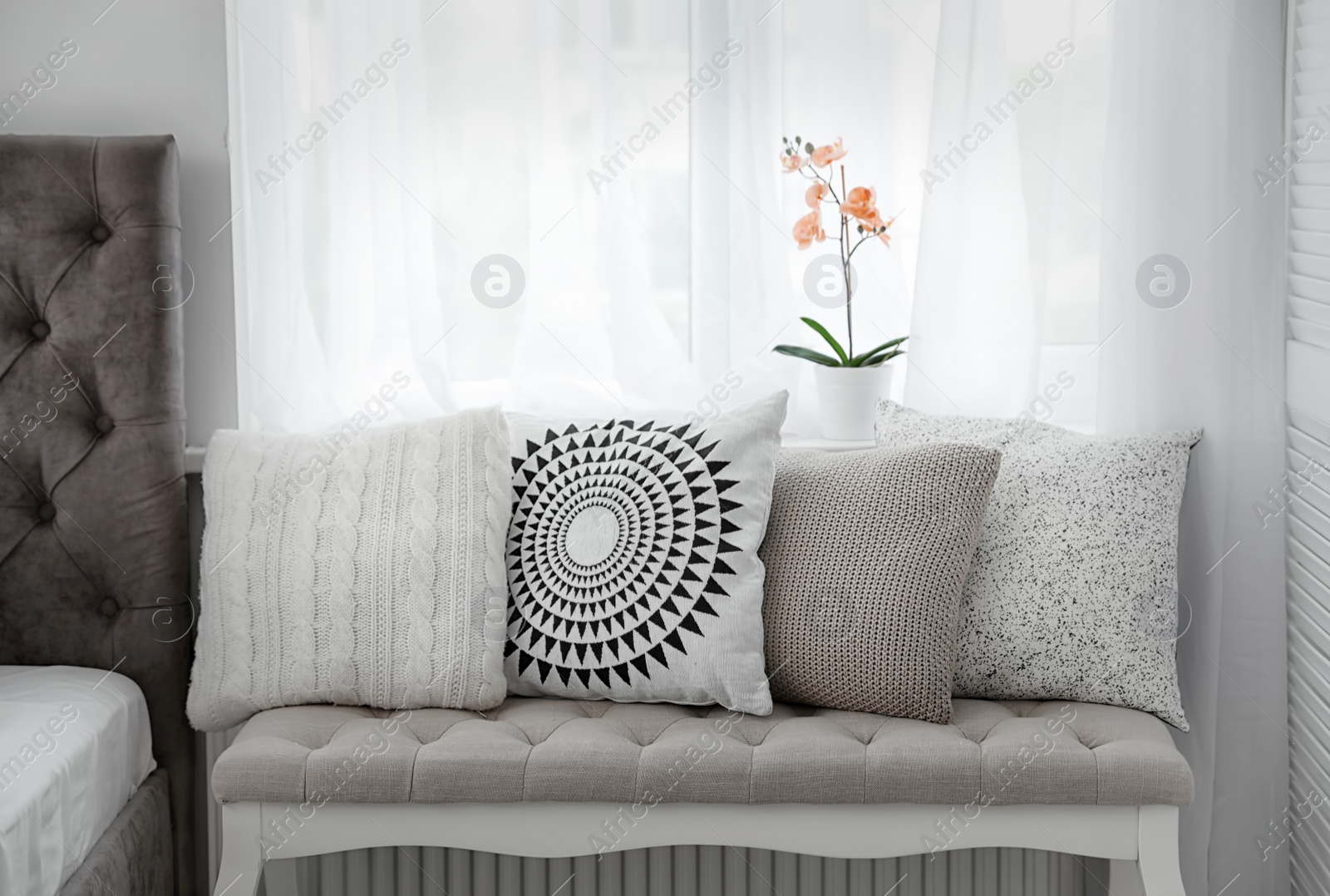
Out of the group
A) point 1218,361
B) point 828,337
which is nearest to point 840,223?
point 828,337

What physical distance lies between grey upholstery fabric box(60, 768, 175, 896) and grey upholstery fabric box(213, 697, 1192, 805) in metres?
0.22

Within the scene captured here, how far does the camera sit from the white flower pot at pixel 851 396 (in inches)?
67.4

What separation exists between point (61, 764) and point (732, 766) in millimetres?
854

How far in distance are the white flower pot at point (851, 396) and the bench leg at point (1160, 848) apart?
0.72 metres

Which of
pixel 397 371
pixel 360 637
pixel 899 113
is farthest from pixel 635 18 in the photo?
pixel 360 637

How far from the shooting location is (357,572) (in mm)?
1472

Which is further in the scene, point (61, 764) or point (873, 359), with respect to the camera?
point (873, 359)

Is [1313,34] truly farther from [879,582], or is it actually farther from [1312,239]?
[879,582]

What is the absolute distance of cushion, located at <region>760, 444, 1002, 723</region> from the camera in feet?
4.54

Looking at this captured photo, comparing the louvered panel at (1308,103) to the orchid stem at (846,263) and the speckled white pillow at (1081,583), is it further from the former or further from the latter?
the orchid stem at (846,263)

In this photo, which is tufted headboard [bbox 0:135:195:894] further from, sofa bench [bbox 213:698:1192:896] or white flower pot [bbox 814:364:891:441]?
white flower pot [bbox 814:364:891:441]

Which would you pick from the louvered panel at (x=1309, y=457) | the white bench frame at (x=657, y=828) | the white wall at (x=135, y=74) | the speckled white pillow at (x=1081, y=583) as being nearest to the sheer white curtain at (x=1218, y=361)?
the louvered panel at (x=1309, y=457)

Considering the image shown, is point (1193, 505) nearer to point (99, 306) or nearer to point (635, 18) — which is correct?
point (635, 18)

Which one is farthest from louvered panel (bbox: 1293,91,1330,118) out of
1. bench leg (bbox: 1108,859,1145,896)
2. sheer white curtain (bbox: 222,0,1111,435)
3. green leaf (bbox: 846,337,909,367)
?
bench leg (bbox: 1108,859,1145,896)
